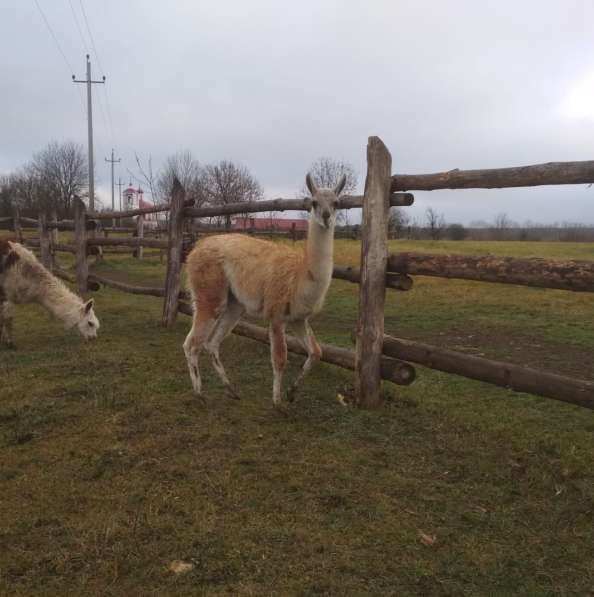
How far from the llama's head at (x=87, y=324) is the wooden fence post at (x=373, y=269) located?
17.3ft

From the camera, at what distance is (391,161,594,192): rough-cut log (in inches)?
147

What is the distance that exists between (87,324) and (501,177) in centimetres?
694

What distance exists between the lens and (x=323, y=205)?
4.76 m

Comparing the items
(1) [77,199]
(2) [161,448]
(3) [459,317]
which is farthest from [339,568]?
(1) [77,199]

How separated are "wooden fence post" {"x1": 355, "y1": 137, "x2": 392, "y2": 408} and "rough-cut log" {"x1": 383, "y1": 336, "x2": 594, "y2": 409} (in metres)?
0.20

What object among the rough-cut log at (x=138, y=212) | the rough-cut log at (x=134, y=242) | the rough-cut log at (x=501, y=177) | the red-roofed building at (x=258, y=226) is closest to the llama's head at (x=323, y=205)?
the rough-cut log at (x=501, y=177)

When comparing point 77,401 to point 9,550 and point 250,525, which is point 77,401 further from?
point 250,525

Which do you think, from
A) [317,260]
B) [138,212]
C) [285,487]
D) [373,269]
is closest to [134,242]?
[138,212]

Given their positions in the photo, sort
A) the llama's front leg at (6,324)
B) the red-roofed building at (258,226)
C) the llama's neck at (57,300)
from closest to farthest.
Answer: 1. the llama's front leg at (6,324)
2. the llama's neck at (57,300)
3. the red-roofed building at (258,226)

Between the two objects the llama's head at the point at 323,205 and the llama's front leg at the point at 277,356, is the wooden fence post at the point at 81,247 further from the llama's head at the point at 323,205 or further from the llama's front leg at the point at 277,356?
the llama's head at the point at 323,205

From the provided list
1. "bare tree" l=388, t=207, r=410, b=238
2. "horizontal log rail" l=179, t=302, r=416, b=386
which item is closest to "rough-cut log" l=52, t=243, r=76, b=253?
"horizontal log rail" l=179, t=302, r=416, b=386

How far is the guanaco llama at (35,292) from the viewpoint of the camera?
8703 mm

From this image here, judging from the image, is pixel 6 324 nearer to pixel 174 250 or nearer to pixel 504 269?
pixel 174 250

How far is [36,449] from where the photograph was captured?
4.22 m
